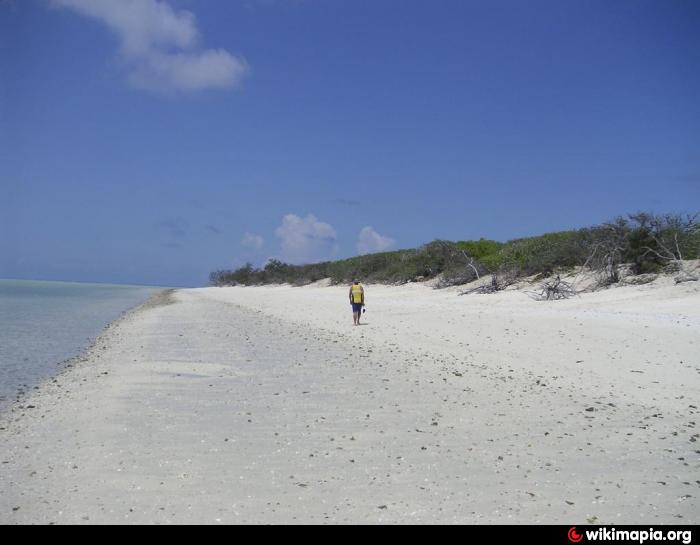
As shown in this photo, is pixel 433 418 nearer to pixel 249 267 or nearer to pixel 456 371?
pixel 456 371

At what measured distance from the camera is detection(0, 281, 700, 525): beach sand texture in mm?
4191

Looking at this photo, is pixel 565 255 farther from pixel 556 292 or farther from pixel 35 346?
pixel 35 346

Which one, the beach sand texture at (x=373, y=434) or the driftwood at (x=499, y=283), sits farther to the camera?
the driftwood at (x=499, y=283)

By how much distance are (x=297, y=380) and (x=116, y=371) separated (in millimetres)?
3531

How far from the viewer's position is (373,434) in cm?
601

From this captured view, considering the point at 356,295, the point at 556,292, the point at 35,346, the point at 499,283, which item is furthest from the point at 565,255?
the point at 35,346

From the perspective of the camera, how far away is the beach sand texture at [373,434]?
13.8ft

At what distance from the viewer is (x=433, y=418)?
6625 mm

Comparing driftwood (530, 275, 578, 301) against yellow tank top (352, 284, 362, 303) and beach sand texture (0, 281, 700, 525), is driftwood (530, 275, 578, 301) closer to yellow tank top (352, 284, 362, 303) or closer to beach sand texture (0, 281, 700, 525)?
yellow tank top (352, 284, 362, 303)
